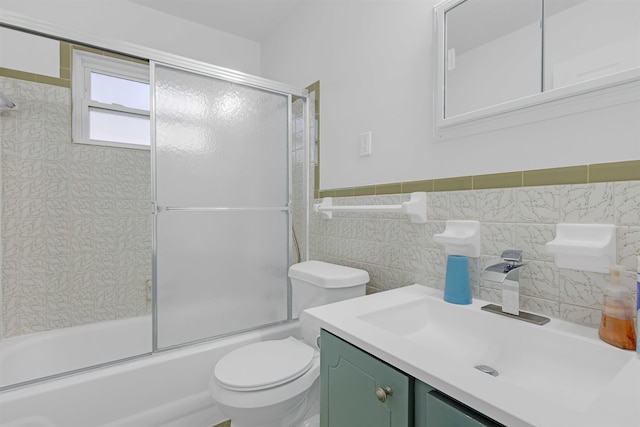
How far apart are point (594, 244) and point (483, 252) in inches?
12.7

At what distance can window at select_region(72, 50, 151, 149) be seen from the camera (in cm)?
205

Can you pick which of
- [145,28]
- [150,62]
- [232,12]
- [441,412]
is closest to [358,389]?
[441,412]

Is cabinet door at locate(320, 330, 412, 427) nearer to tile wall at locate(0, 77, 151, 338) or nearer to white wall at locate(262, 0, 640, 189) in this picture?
white wall at locate(262, 0, 640, 189)

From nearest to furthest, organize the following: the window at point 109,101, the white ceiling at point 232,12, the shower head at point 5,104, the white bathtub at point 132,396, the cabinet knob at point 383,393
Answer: the cabinet knob at point 383,393
the white bathtub at point 132,396
the shower head at point 5,104
the window at point 109,101
the white ceiling at point 232,12

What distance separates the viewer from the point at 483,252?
3.54 ft

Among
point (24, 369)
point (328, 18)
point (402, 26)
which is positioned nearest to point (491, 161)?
point (402, 26)

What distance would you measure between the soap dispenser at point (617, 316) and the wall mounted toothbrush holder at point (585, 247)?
0.14ft

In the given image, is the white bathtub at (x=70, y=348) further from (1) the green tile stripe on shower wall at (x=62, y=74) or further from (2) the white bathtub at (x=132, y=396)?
(1) the green tile stripe on shower wall at (x=62, y=74)

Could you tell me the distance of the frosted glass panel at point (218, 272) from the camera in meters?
1.56

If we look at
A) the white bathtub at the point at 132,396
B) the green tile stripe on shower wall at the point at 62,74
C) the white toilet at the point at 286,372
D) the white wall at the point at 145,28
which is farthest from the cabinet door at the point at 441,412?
the green tile stripe on shower wall at the point at 62,74

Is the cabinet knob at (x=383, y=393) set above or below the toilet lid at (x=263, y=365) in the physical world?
above

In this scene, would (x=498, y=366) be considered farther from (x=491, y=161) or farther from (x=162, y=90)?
(x=162, y=90)

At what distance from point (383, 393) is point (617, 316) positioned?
0.57 meters

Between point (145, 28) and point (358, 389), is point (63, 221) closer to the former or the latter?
point (145, 28)
